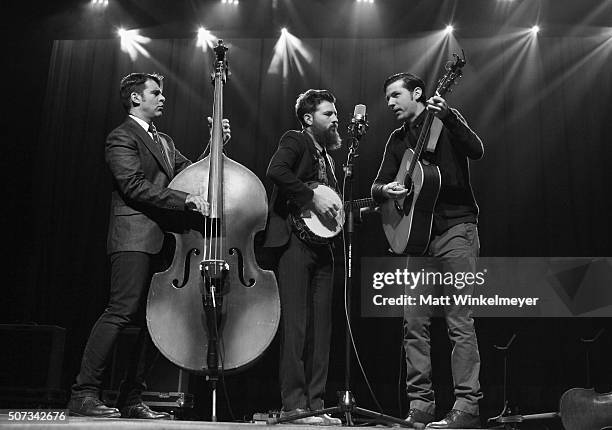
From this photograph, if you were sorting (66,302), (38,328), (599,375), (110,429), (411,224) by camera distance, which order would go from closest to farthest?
1. (110,429)
2. (411,224)
3. (38,328)
4. (599,375)
5. (66,302)

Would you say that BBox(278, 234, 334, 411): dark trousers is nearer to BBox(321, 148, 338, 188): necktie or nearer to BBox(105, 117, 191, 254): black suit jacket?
BBox(321, 148, 338, 188): necktie

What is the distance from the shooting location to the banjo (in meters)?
3.36

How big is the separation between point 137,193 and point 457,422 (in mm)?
1910

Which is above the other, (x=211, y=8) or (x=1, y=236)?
(x=211, y=8)

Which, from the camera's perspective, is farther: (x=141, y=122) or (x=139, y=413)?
(x=141, y=122)

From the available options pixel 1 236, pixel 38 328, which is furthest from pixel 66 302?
pixel 38 328

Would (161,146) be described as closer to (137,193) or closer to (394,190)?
(137,193)

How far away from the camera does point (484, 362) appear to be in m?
6.09

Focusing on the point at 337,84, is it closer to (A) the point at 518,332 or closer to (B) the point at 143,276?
(A) the point at 518,332

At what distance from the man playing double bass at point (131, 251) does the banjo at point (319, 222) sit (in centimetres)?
51

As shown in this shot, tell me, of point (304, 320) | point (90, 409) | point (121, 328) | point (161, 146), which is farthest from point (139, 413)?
point (161, 146)

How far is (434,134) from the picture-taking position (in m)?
3.32

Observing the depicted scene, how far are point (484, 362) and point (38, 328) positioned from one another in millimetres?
3961

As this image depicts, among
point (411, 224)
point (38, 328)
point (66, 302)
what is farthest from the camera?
point (66, 302)
